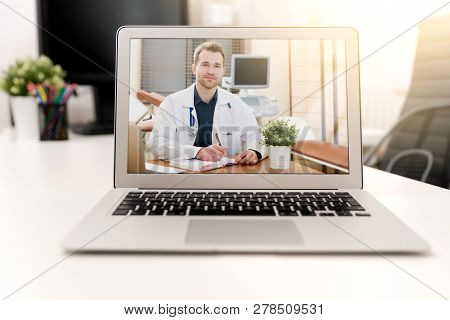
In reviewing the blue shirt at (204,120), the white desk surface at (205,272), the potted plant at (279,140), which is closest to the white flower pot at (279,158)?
the potted plant at (279,140)

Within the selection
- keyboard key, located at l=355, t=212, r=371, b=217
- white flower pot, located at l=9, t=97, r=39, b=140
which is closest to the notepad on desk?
keyboard key, located at l=355, t=212, r=371, b=217

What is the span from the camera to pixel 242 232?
21.2 inches

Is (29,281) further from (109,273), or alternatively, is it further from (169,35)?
(169,35)

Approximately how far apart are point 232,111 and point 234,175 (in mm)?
113

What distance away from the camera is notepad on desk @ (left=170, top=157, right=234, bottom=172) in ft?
2.51

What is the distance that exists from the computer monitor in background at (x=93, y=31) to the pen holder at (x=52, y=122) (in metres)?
0.13

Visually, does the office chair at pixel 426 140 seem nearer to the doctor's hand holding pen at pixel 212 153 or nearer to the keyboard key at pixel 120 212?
the doctor's hand holding pen at pixel 212 153

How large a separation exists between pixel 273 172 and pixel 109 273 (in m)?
0.39

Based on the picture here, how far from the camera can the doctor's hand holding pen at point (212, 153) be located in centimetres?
77

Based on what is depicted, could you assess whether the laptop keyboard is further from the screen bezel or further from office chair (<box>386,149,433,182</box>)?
office chair (<box>386,149,433,182</box>)

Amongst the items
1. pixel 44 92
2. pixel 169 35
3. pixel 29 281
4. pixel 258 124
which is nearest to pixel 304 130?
pixel 258 124

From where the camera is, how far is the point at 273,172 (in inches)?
30.1

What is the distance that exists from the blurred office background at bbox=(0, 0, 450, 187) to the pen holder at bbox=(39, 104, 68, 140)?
19.7 inches

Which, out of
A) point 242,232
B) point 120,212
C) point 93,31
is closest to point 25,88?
point 93,31
